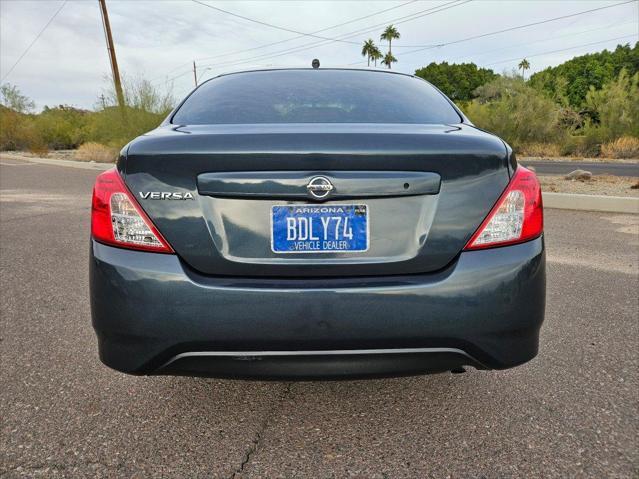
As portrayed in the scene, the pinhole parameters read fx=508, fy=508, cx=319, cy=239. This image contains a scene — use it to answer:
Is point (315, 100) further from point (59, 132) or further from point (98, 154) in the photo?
point (59, 132)

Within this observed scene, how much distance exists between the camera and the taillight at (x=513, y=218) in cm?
179

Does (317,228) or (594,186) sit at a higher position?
(317,228)

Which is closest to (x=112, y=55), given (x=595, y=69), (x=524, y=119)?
(x=524, y=119)

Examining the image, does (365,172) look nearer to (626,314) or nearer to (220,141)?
(220,141)

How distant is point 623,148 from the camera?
2328cm

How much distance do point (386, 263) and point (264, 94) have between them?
1227 mm

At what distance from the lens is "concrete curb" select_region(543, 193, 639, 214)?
8141 mm

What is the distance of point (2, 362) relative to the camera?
110 inches

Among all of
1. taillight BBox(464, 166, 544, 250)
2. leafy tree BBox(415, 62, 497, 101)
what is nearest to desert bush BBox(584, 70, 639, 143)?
taillight BBox(464, 166, 544, 250)

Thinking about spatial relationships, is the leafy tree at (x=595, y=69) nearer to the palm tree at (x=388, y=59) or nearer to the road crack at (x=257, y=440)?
the palm tree at (x=388, y=59)

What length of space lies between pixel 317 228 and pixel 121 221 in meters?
0.71

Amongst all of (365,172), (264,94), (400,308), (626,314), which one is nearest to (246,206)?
(365,172)

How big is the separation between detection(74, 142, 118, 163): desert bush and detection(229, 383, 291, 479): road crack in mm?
24587

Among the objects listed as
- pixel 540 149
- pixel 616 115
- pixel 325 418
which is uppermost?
pixel 616 115
